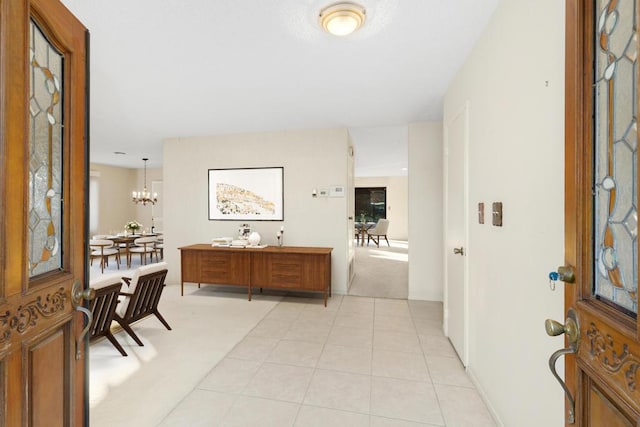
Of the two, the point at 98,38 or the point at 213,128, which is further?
the point at 213,128

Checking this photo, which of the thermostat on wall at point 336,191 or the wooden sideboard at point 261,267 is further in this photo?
the thermostat on wall at point 336,191

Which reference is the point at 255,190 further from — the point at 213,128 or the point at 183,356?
the point at 183,356

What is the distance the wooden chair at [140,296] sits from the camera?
8.69 feet

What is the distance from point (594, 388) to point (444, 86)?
272 cm

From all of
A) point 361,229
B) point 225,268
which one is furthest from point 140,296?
point 361,229

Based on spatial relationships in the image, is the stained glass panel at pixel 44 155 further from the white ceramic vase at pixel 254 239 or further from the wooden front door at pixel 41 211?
the white ceramic vase at pixel 254 239

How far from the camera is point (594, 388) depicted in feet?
2.46

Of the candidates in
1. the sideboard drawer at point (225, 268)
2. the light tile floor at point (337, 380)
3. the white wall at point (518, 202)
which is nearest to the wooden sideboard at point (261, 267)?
the sideboard drawer at point (225, 268)

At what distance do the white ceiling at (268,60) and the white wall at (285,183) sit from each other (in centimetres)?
47

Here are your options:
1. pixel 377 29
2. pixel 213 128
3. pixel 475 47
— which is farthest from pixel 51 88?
pixel 213 128

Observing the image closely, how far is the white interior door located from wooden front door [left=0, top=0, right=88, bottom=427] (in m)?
2.39

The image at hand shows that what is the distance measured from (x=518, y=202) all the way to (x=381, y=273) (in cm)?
431

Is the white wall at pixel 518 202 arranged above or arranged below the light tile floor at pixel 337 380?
above

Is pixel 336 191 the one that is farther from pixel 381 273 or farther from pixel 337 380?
pixel 337 380
